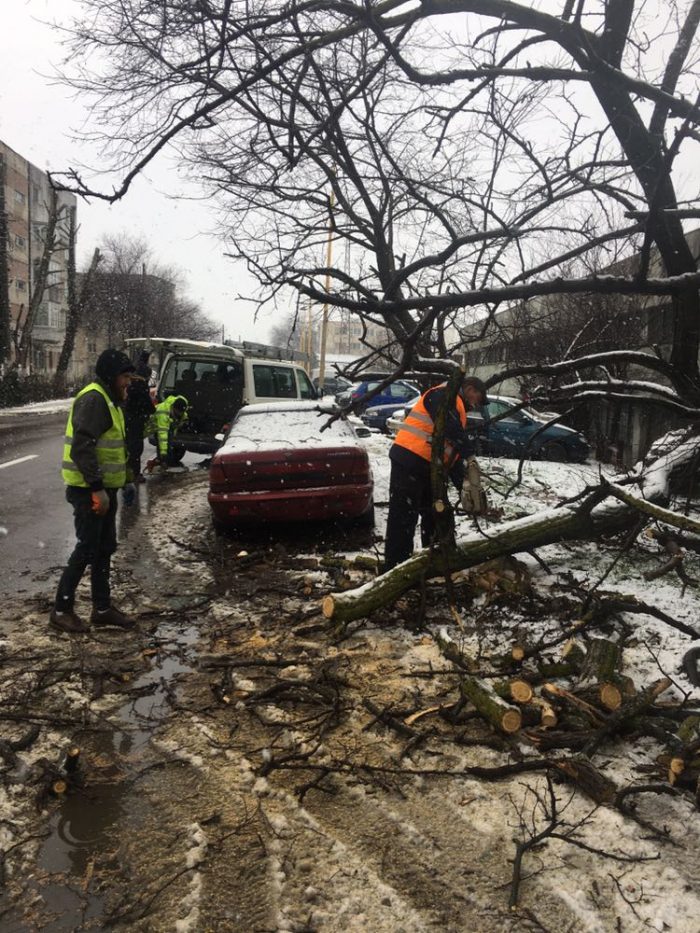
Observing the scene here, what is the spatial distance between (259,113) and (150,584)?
4.75 m

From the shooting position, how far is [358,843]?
2.46 metres

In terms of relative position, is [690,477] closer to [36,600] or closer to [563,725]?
[563,725]

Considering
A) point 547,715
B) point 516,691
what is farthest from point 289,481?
point 547,715

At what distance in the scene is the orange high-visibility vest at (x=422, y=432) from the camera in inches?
204

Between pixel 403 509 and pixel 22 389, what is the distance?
27.7 m

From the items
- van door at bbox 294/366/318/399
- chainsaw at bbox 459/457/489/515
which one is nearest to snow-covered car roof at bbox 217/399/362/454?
chainsaw at bbox 459/457/489/515

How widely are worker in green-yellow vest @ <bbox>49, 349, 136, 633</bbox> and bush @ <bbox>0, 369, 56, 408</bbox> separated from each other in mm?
25456

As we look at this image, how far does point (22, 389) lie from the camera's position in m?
28.6

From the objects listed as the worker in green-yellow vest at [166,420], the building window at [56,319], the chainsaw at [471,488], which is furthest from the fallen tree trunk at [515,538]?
the building window at [56,319]

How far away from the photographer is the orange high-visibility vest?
518cm

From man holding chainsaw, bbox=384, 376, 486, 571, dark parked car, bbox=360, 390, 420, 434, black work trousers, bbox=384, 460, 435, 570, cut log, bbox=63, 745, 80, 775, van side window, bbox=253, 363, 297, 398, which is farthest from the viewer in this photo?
dark parked car, bbox=360, 390, 420, 434

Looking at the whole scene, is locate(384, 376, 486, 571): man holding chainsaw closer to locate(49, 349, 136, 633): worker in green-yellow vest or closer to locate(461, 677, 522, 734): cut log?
locate(461, 677, 522, 734): cut log

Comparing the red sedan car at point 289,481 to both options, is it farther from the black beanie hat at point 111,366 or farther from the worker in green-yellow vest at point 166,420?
the worker in green-yellow vest at point 166,420

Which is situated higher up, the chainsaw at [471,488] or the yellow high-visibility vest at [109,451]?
the yellow high-visibility vest at [109,451]
